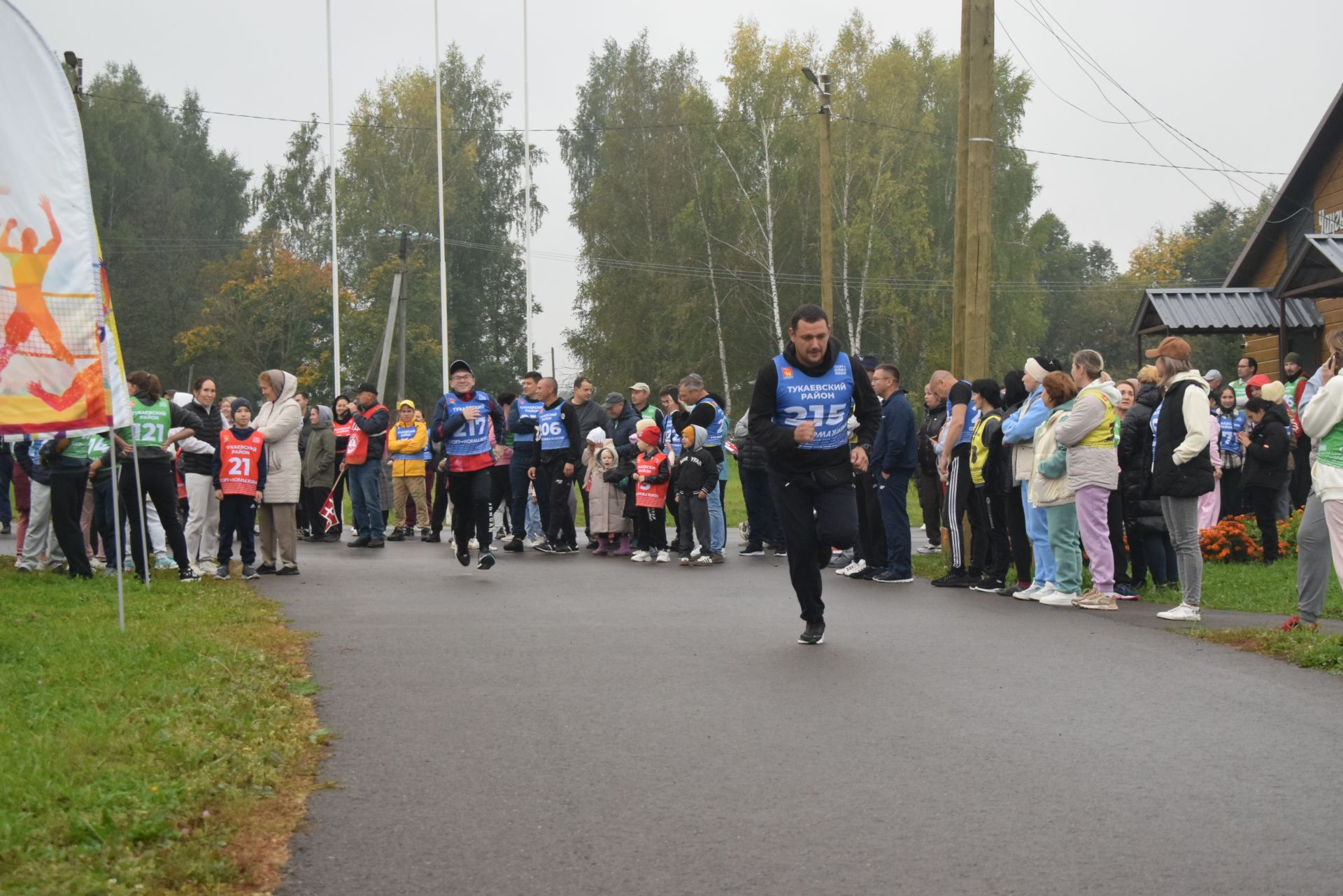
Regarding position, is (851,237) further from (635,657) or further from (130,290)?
(635,657)

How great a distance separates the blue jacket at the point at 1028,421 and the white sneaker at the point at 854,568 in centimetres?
256

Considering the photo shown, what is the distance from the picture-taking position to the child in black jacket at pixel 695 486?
627 inches

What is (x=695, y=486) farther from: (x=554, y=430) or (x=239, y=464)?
(x=239, y=464)

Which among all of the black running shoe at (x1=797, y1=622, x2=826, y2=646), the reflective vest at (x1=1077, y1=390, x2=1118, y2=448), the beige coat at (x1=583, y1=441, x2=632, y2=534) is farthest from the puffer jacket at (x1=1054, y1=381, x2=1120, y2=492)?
the beige coat at (x1=583, y1=441, x2=632, y2=534)

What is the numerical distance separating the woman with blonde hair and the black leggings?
8220mm

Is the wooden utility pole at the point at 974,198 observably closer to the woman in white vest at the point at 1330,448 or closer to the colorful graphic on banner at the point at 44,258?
the woman in white vest at the point at 1330,448

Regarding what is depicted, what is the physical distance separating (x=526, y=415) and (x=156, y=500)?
5.74 meters

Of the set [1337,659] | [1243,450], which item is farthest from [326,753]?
[1243,450]

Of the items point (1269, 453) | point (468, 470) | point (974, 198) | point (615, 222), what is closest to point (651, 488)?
point (468, 470)

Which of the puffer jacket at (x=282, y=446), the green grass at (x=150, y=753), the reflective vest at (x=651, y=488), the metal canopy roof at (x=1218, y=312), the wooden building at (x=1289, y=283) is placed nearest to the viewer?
the green grass at (x=150, y=753)

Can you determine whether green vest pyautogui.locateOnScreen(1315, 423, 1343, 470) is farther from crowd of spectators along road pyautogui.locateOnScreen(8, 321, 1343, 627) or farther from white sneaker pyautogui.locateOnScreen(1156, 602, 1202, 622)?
white sneaker pyautogui.locateOnScreen(1156, 602, 1202, 622)

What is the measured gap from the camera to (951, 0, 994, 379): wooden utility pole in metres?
15.6

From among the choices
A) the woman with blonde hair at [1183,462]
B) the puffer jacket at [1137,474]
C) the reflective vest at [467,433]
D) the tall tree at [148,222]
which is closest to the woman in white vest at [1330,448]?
the woman with blonde hair at [1183,462]

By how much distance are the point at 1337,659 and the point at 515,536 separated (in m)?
11.3
